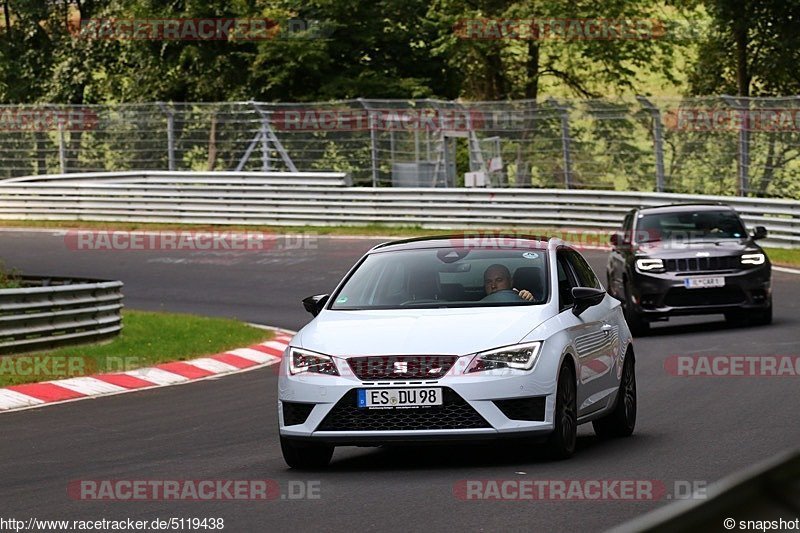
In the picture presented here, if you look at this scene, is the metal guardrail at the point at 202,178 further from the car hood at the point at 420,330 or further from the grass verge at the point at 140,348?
the car hood at the point at 420,330

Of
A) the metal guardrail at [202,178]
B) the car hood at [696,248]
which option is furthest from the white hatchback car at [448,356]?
the metal guardrail at [202,178]

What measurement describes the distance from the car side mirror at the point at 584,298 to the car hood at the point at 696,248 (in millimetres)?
9450

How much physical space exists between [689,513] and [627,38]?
44950 mm

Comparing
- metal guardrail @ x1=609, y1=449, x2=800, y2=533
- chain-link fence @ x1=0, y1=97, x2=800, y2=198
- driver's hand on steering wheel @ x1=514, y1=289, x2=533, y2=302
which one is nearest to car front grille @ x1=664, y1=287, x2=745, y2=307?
driver's hand on steering wheel @ x1=514, y1=289, x2=533, y2=302

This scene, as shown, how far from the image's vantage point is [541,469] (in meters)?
8.75

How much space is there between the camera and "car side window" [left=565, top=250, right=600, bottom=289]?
10584 mm

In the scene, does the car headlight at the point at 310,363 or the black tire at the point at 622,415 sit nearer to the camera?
the car headlight at the point at 310,363

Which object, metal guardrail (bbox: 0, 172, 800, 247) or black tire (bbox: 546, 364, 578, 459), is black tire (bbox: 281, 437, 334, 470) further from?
metal guardrail (bbox: 0, 172, 800, 247)

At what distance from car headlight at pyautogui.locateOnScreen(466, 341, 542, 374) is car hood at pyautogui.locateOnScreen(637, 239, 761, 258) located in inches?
410

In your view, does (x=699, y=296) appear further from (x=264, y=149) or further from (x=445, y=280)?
(x=264, y=149)

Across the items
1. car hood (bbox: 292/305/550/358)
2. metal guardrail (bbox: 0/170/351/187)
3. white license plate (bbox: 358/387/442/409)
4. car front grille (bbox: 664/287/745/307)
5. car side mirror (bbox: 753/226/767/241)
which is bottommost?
car front grille (bbox: 664/287/745/307)

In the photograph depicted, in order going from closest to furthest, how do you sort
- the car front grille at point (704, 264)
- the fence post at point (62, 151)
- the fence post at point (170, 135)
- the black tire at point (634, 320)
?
the car front grille at point (704, 264)
the black tire at point (634, 320)
the fence post at point (170, 135)
the fence post at point (62, 151)

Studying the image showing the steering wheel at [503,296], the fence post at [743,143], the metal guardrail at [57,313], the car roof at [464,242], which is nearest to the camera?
the steering wheel at [503,296]

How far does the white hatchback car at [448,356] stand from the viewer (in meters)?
8.72
